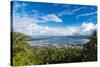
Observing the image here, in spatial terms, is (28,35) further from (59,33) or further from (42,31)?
(59,33)

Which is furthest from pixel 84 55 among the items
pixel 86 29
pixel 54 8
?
pixel 54 8

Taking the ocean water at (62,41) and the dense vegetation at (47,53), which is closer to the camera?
the dense vegetation at (47,53)

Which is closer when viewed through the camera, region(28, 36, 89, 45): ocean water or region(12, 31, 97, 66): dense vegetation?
region(12, 31, 97, 66): dense vegetation

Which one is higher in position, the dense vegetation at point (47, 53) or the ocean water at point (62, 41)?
the ocean water at point (62, 41)

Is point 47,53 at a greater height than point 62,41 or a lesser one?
lesser
